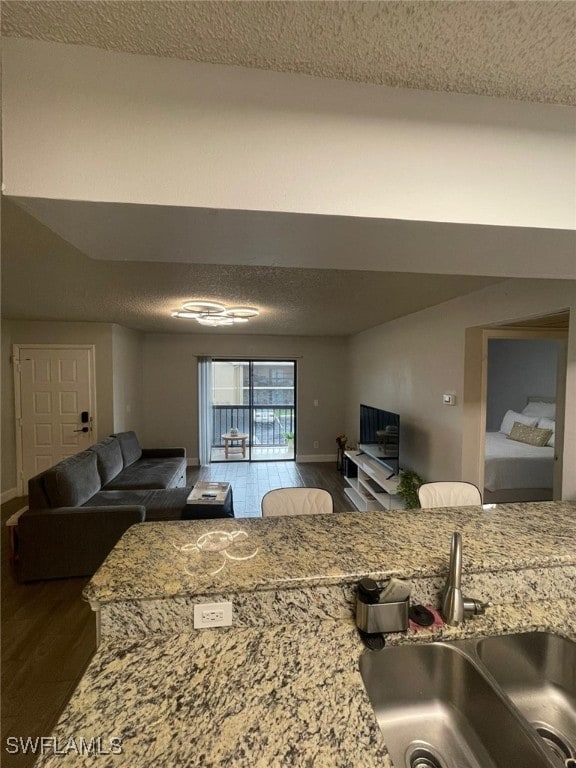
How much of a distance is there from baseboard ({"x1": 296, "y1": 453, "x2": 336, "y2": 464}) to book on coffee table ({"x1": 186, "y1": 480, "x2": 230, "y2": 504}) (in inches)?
113

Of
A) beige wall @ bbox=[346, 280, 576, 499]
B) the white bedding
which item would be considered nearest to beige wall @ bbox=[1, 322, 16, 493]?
beige wall @ bbox=[346, 280, 576, 499]

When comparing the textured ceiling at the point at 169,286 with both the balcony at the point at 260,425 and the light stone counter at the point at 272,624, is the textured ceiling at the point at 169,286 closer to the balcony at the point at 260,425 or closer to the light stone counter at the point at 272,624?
the light stone counter at the point at 272,624

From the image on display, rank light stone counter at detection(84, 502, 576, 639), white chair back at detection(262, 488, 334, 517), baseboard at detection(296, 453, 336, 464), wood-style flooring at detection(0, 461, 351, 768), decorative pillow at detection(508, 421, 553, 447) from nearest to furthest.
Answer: light stone counter at detection(84, 502, 576, 639)
wood-style flooring at detection(0, 461, 351, 768)
white chair back at detection(262, 488, 334, 517)
decorative pillow at detection(508, 421, 553, 447)
baseboard at detection(296, 453, 336, 464)

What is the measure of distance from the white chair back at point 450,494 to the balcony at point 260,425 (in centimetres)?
495

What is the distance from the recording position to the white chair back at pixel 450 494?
6.10 ft

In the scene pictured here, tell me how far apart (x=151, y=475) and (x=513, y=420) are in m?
5.43

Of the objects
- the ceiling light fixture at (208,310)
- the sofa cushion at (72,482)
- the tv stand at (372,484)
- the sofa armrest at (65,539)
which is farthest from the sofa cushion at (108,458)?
the tv stand at (372,484)

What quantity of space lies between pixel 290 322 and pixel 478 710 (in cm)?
407

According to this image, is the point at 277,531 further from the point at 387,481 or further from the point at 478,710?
the point at 387,481

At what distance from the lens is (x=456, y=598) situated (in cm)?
96

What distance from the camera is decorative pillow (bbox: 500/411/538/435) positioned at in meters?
4.74

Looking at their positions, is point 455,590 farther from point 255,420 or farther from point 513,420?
point 255,420

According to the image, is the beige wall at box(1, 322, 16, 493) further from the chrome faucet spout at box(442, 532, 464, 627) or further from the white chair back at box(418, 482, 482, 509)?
the chrome faucet spout at box(442, 532, 464, 627)
